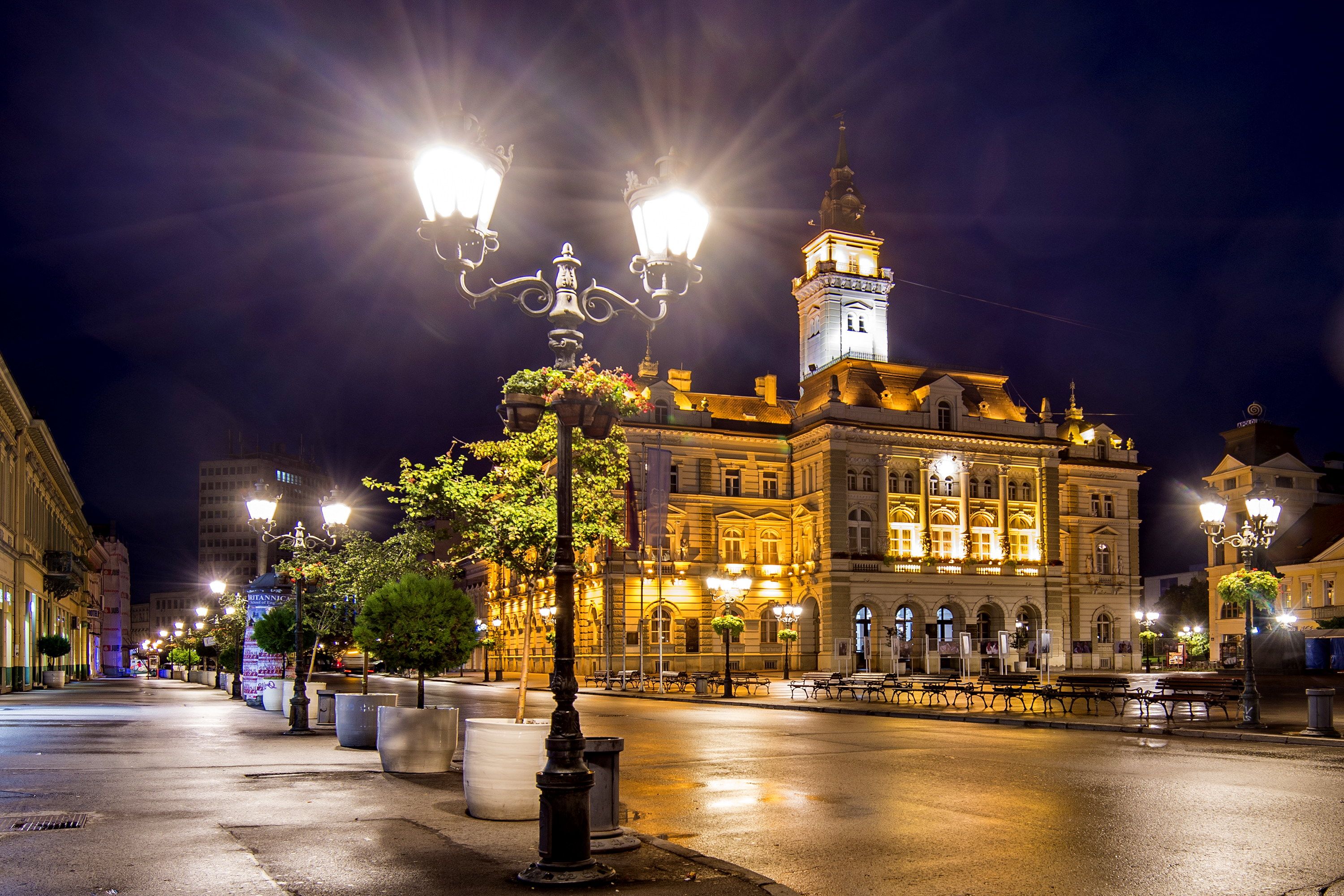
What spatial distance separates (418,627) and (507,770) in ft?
17.9

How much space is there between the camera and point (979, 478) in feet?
230

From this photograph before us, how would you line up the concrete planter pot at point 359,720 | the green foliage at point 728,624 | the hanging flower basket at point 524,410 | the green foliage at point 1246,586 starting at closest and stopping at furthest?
the hanging flower basket at point 524,410 < the concrete planter pot at point 359,720 < the green foliage at point 1246,586 < the green foliage at point 728,624

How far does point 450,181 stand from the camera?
9.21m

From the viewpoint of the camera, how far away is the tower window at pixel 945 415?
6950 centimetres

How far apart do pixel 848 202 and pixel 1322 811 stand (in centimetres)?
6950

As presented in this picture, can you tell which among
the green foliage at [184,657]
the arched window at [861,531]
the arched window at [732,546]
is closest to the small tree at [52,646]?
the green foliage at [184,657]

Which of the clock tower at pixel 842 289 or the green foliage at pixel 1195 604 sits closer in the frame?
the clock tower at pixel 842 289

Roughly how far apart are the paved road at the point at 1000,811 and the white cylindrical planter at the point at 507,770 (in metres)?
1.27

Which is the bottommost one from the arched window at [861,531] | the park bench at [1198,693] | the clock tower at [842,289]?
the park bench at [1198,693]

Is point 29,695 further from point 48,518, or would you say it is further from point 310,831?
point 310,831

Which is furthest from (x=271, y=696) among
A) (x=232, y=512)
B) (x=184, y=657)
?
(x=232, y=512)

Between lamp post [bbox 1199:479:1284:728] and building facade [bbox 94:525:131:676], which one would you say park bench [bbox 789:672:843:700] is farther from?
building facade [bbox 94:525:131:676]

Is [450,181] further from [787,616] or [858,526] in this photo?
[858,526]

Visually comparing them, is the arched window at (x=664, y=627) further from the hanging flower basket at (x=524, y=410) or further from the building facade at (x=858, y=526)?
the hanging flower basket at (x=524, y=410)
